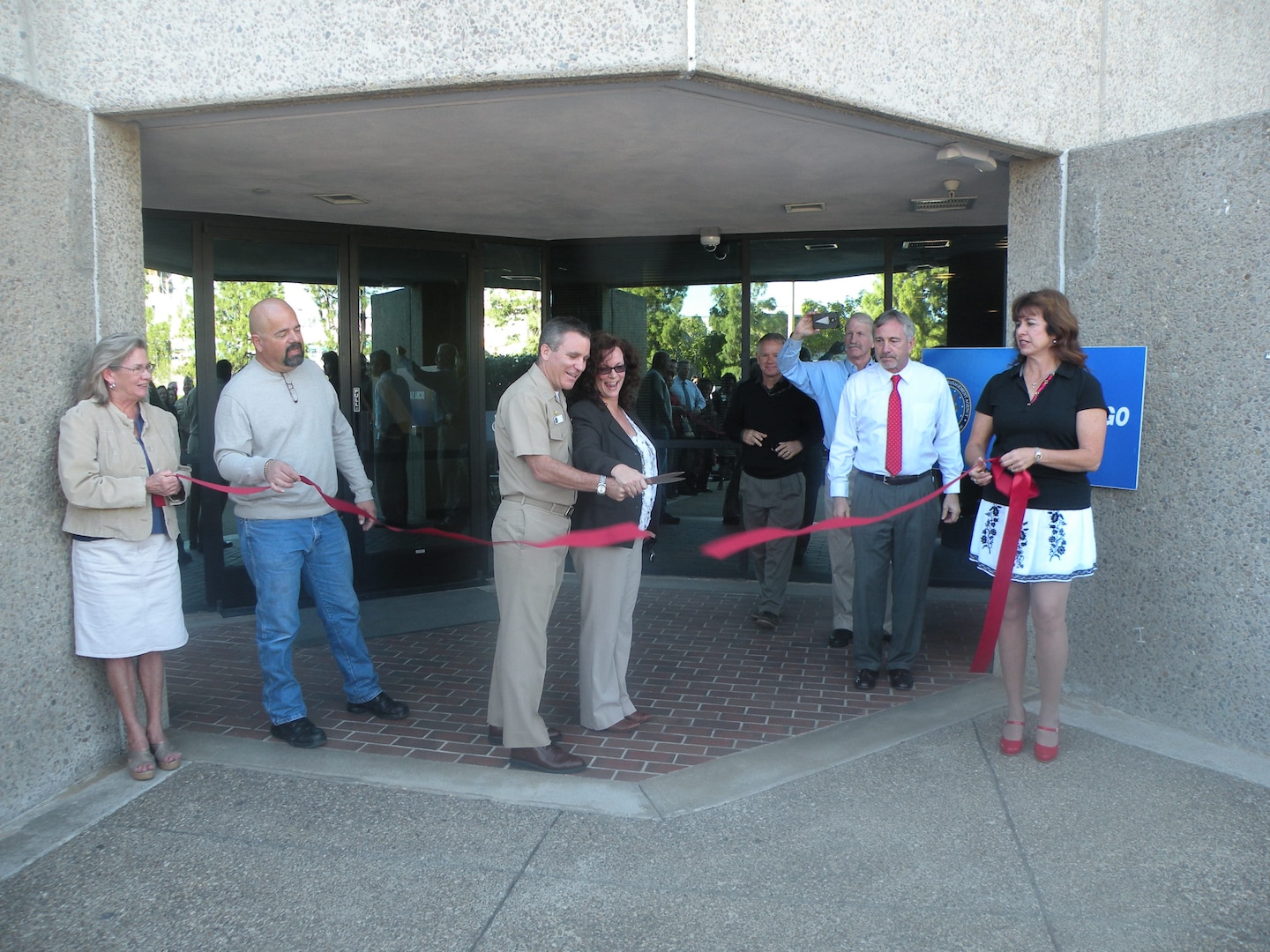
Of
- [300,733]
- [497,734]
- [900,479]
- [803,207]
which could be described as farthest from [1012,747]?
[803,207]

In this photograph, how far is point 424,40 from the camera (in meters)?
3.89

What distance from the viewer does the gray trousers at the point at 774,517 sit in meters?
6.30

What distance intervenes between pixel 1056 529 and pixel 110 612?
3844 millimetres

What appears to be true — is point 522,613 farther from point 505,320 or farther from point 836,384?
point 505,320

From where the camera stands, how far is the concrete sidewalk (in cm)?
296

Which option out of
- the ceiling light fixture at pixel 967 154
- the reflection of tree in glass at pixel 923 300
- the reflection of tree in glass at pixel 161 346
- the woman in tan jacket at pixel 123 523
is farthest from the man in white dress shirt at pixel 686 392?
the woman in tan jacket at pixel 123 523

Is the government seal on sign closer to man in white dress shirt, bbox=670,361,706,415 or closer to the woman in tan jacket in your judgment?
man in white dress shirt, bbox=670,361,706,415

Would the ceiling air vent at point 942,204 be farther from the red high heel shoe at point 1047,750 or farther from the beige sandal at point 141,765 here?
the beige sandal at point 141,765

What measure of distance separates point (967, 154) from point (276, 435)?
3553 mm

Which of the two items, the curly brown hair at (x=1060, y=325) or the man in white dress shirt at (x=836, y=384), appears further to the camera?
the man in white dress shirt at (x=836, y=384)

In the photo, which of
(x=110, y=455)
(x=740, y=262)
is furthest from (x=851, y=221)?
(x=110, y=455)

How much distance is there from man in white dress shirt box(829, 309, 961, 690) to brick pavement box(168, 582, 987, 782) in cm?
32

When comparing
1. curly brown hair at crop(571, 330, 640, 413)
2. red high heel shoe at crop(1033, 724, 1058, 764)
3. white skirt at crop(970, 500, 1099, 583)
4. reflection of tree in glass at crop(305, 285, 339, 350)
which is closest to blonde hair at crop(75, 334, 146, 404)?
curly brown hair at crop(571, 330, 640, 413)

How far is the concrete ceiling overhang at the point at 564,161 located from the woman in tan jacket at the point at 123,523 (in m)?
1.26
